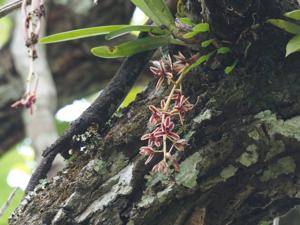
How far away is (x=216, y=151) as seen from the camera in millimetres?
982

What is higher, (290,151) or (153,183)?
(153,183)

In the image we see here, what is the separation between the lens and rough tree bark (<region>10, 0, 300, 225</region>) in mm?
977

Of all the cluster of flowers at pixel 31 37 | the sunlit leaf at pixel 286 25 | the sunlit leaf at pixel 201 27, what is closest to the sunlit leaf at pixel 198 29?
the sunlit leaf at pixel 201 27

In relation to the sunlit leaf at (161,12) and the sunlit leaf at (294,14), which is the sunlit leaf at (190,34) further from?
the sunlit leaf at (294,14)

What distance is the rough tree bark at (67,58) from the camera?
243 cm

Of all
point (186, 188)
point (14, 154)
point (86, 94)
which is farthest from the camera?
point (14, 154)

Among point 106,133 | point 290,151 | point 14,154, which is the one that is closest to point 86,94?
point 14,154

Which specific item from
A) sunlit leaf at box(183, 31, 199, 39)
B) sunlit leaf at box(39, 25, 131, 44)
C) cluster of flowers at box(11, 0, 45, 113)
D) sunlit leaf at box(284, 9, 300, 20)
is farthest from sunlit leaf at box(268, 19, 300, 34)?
cluster of flowers at box(11, 0, 45, 113)

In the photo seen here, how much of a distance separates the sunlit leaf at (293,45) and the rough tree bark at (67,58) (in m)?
1.54

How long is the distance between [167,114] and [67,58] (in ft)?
5.28

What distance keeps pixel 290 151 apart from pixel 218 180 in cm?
13

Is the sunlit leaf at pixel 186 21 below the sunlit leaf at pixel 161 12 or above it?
below

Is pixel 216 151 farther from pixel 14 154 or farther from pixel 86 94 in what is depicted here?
pixel 14 154

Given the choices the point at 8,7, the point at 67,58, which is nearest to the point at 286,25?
the point at 8,7
